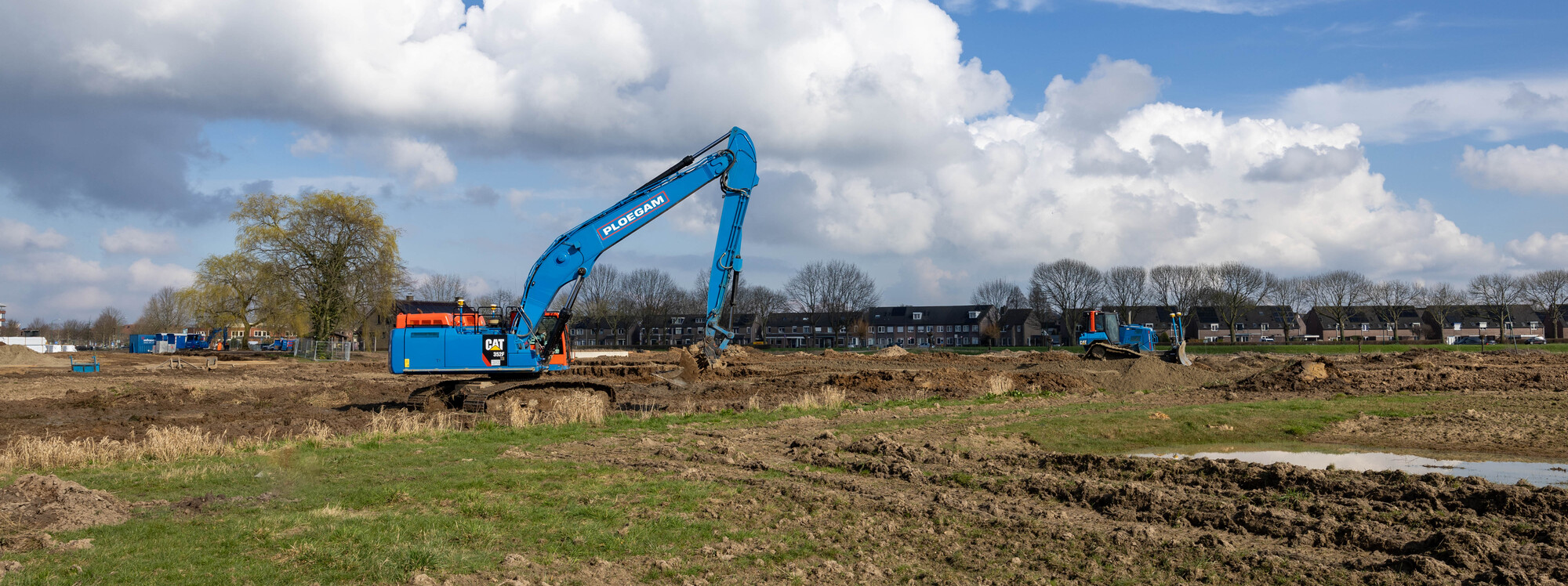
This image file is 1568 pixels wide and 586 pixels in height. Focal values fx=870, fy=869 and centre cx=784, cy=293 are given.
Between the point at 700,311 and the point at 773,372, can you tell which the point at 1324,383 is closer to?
the point at 773,372

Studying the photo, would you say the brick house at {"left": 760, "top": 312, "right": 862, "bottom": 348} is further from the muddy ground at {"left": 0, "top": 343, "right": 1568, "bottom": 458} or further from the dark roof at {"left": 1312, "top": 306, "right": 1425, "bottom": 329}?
the muddy ground at {"left": 0, "top": 343, "right": 1568, "bottom": 458}

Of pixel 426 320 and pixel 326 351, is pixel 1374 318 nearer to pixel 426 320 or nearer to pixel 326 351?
pixel 326 351

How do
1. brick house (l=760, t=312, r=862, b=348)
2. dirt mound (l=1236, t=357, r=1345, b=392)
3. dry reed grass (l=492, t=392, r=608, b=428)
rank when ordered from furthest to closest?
brick house (l=760, t=312, r=862, b=348) → dirt mound (l=1236, t=357, r=1345, b=392) → dry reed grass (l=492, t=392, r=608, b=428)

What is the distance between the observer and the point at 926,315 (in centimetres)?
13612

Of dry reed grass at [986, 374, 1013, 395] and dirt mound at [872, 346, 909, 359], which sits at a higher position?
dirt mound at [872, 346, 909, 359]

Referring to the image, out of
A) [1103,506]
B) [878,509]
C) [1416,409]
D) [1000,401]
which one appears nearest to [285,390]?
[1000,401]

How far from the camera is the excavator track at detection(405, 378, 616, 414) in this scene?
68.0ft

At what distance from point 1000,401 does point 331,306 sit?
4935cm

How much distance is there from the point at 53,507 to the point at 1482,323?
129m

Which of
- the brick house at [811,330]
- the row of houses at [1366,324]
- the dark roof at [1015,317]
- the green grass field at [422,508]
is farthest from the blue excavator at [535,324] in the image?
the dark roof at [1015,317]

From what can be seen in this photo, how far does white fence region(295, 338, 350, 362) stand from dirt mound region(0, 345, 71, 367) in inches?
524

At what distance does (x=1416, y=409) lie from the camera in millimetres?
19609

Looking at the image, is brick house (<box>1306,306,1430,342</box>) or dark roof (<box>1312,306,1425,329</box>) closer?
brick house (<box>1306,306,1430,342</box>)

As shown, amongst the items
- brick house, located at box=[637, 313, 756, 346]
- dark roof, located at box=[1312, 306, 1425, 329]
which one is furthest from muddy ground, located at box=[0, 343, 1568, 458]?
dark roof, located at box=[1312, 306, 1425, 329]
